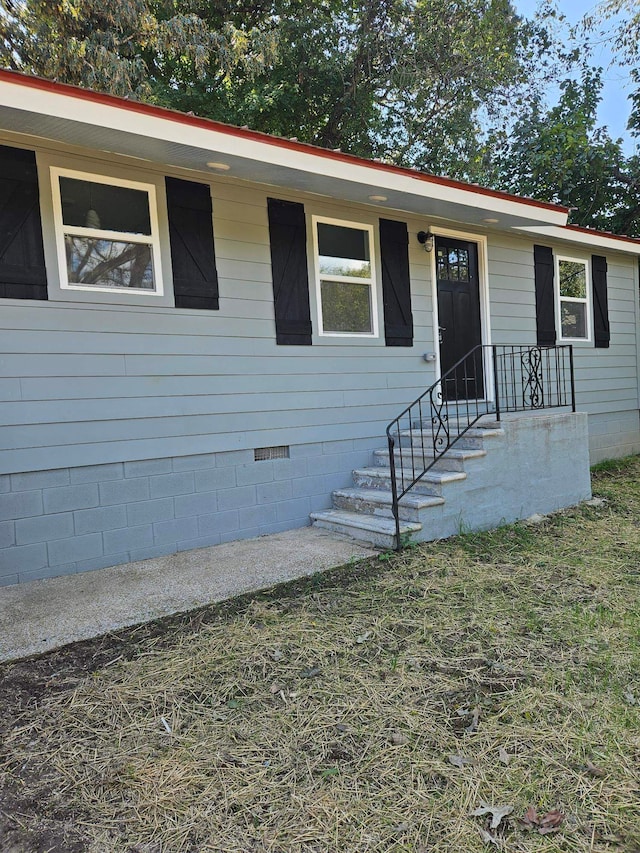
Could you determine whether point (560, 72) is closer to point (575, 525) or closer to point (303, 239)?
point (303, 239)

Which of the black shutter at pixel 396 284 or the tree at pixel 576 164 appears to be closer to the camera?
the black shutter at pixel 396 284

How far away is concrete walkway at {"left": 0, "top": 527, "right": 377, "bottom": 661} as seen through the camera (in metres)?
3.01

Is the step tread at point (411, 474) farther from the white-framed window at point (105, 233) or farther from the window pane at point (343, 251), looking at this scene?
the white-framed window at point (105, 233)

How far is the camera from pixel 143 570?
13.2ft

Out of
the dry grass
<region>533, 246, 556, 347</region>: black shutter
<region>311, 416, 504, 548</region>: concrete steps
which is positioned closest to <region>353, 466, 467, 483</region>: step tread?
<region>311, 416, 504, 548</region>: concrete steps

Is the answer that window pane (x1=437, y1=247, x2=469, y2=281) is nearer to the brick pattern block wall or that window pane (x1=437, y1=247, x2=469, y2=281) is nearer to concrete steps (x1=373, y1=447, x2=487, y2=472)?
concrete steps (x1=373, y1=447, x2=487, y2=472)

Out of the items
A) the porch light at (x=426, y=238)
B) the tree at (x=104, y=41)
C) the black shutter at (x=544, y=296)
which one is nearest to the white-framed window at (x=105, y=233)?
the porch light at (x=426, y=238)

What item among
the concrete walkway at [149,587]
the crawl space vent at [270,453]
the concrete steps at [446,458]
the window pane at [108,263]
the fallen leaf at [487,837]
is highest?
the window pane at [108,263]

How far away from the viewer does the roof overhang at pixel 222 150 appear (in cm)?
325

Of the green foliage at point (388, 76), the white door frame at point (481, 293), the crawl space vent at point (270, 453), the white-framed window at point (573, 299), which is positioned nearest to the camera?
the crawl space vent at point (270, 453)

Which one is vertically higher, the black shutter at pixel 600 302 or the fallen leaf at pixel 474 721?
the black shutter at pixel 600 302

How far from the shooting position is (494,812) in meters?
1.68

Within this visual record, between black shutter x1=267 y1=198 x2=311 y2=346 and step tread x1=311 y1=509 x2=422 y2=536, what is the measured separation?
161 cm

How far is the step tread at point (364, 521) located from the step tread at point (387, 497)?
5.5 inches
